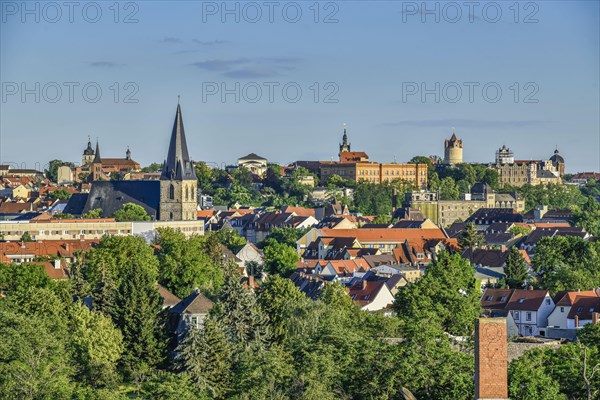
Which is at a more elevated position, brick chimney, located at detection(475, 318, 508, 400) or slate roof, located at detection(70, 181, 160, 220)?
slate roof, located at detection(70, 181, 160, 220)

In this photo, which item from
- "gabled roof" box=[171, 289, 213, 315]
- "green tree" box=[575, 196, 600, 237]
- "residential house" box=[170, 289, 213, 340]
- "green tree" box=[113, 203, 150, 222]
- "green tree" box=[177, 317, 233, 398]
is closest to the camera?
"green tree" box=[177, 317, 233, 398]

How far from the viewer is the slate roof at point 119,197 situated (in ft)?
346

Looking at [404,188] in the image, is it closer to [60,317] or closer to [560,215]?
[560,215]

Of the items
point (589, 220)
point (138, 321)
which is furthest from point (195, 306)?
point (589, 220)

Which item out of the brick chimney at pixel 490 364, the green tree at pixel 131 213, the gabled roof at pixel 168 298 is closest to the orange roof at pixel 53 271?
the gabled roof at pixel 168 298

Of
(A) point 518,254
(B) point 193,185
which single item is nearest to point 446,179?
(B) point 193,185

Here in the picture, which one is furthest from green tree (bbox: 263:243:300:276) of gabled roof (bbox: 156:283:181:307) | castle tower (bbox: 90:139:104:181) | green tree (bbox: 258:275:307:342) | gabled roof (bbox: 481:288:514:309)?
castle tower (bbox: 90:139:104:181)

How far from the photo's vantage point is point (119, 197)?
108m

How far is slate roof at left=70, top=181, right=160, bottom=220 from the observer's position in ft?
346

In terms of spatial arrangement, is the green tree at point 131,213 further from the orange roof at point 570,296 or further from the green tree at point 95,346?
the green tree at point 95,346

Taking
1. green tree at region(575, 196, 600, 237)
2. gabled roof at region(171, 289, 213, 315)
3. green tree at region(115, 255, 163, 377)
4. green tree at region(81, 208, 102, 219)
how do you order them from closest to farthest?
1. green tree at region(115, 255, 163, 377)
2. gabled roof at region(171, 289, 213, 315)
3. green tree at region(81, 208, 102, 219)
4. green tree at region(575, 196, 600, 237)

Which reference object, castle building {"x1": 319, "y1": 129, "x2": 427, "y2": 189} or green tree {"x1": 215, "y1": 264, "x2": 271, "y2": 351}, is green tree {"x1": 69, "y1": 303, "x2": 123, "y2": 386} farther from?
castle building {"x1": 319, "y1": 129, "x2": 427, "y2": 189}

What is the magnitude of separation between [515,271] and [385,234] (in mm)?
32825

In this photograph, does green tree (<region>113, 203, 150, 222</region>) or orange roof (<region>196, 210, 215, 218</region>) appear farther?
orange roof (<region>196, 210, 215, 218</region>)
